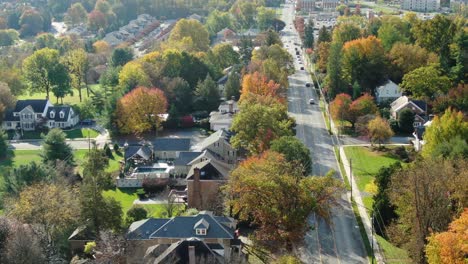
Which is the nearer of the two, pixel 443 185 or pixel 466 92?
pixel 443 185

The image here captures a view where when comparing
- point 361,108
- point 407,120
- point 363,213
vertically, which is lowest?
point 363,213

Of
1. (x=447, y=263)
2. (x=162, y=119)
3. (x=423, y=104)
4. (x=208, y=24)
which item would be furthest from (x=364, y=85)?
(x=208, y=24)

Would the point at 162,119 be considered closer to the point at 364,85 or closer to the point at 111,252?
the point at 364,85

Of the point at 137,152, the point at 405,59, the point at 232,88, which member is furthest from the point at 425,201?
the point at 405,59

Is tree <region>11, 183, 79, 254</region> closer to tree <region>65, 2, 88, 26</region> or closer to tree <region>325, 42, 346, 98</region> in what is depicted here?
tree <region>325, 42, 346, 98</region>

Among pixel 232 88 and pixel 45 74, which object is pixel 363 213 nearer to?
pixel 232 88

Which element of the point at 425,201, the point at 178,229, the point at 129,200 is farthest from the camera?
the point at 129,200
